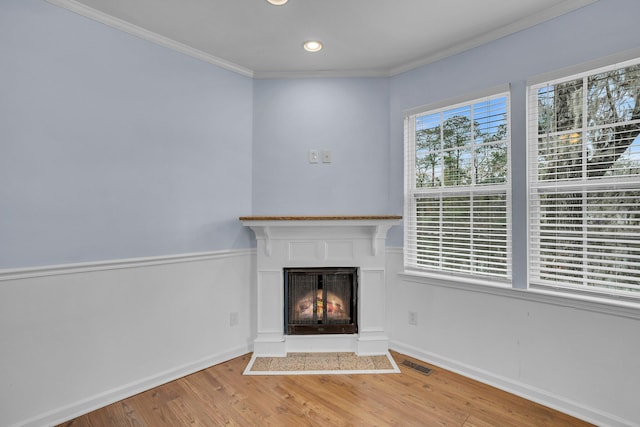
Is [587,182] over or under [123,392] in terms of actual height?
over

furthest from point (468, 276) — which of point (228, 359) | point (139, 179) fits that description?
point (139, 179)

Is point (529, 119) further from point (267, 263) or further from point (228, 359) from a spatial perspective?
point (228, 359)

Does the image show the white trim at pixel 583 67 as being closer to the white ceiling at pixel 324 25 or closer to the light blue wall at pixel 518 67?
the light blue wall at pixel 518 67

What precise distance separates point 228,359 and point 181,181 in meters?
1.57

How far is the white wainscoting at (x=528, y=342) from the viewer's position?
72.3 inches

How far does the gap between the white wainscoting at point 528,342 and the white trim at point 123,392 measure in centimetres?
157

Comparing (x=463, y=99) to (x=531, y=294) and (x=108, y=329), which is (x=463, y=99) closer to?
(x=531, y=294)

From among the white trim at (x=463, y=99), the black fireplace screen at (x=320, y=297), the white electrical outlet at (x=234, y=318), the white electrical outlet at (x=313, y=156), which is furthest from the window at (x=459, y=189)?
the white electrical outlet at (x=234, y=318)

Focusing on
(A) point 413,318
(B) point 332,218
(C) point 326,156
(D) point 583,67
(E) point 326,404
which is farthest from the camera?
(C) point 326,156

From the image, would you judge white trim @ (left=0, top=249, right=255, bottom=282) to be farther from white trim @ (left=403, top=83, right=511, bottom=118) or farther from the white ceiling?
white trim @ (left=403, top=83, right=511, bottom=118)

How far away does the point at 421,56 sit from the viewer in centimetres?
270

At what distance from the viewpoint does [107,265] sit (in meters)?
2.11

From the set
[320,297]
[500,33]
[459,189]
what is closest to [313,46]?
[500,33]

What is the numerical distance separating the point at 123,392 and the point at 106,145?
1.68 metres
